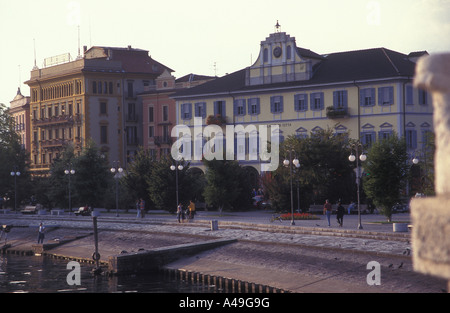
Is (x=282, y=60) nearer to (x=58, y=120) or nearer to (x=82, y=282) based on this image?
(x=58, y=120)

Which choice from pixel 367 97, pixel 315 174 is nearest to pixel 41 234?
pixel 315 174

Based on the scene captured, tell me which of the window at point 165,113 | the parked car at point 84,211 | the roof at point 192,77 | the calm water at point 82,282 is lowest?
the calm water at point 82,282

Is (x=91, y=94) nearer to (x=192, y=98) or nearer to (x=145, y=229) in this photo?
(x=192, y=98)

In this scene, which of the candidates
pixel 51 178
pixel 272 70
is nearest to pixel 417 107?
pixel 272 70

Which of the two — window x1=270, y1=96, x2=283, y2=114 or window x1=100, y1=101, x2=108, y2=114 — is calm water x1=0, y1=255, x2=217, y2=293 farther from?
window x1=100, y1=101, x2=108, y2=114

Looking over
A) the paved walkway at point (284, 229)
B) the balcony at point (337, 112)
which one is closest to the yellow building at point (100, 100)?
the paved walkway at point (284, 229)

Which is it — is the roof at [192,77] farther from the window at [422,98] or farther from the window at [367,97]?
the window at [422,98]

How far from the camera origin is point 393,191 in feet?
148

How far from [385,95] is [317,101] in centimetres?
742

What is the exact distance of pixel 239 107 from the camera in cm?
8288

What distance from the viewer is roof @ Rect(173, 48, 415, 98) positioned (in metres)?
72.7

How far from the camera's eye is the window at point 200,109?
85.7 m

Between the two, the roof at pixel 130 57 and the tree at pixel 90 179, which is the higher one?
the roof at pixel 130 57

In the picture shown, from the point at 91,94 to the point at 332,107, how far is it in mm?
39597
